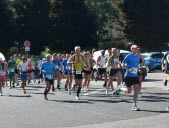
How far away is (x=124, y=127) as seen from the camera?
9.72 metres

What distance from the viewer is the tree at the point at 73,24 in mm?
54656

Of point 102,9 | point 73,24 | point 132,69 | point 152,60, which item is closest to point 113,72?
point 132,69

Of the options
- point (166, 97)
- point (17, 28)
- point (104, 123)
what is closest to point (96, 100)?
point (166, 97)

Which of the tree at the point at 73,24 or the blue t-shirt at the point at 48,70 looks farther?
the tree at the point at 73,24

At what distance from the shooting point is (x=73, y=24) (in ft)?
182

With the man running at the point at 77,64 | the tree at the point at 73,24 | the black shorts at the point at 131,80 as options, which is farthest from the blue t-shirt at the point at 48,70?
the tree at the point at 73,24

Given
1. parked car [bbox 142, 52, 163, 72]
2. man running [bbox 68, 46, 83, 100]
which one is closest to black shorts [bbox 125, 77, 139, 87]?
man running [bbox 68, 46, 83, 100]

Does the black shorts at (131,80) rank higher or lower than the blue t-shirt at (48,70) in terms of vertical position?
lower

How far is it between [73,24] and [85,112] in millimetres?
43633

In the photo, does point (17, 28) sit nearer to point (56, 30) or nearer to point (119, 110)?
point (56, 30)

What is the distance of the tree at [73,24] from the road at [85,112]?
124ft

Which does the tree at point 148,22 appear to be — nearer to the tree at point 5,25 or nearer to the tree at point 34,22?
the tree at point 34,22

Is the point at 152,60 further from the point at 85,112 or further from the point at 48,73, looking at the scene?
the point at 85,112

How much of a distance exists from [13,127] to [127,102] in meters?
5.41
